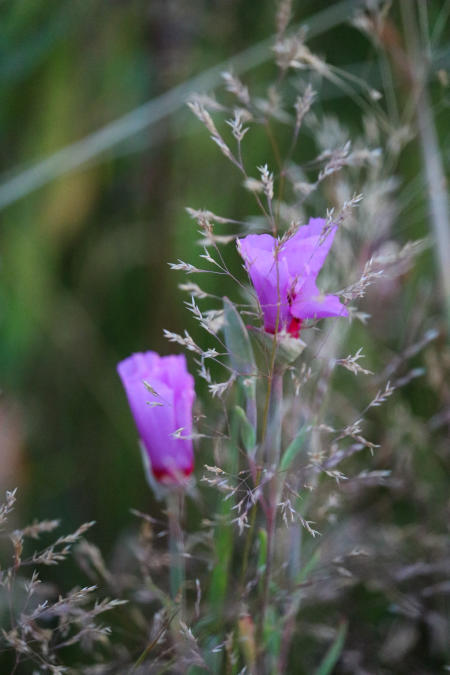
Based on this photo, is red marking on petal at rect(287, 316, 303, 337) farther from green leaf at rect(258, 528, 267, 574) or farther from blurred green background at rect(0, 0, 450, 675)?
blurred green background at rect(0, 0, 450, 675)

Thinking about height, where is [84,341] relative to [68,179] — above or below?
below

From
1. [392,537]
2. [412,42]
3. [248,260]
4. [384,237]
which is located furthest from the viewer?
[412,42]

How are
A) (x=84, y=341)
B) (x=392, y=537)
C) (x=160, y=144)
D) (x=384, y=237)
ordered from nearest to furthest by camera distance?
(x=392, y=537), (x=384, y=237), (x=84, y=341), (x=160, y=144)

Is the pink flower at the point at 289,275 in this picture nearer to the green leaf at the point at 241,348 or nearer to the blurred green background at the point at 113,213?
the green leaf at the point at 241,348

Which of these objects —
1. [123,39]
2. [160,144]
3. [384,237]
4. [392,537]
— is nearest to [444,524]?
[392,537]

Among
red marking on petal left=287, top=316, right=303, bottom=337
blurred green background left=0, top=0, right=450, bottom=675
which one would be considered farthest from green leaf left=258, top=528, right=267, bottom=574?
blurred green background left=0, top=0, right=450, bottom=675

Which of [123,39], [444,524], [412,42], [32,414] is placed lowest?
[444,524]

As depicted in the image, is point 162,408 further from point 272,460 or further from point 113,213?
point 113,213

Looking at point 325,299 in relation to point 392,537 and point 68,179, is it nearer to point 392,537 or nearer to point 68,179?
point 392,537
